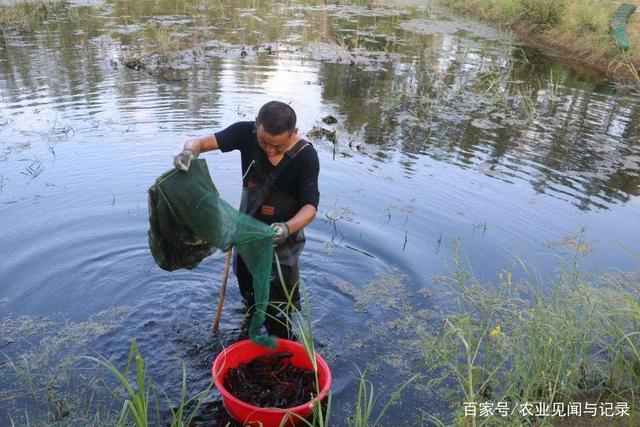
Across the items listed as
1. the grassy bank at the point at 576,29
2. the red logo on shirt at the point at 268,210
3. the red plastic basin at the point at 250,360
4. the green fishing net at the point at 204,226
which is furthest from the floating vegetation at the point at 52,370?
the grassy bank at the point at 576,29

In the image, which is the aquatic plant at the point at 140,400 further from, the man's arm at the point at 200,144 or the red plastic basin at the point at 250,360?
the man's arm at the point at 200,144

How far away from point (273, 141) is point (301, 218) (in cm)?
50

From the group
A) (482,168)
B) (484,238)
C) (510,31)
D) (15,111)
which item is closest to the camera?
(484,238)

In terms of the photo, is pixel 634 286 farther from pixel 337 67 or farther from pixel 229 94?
pixel 337 67

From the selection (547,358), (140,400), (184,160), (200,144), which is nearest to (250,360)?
(140,400)

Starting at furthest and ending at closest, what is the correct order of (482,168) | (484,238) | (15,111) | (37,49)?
1. (37,49)
2. (15,111)
3. (482,168)
4. (484,238)

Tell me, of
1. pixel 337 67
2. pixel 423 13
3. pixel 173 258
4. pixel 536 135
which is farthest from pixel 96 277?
pixel 423 13

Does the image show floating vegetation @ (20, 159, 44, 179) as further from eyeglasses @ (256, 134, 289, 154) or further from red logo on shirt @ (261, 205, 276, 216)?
eyeglasses @ (256, 134, 289, 154)

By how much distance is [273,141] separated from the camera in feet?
10.7

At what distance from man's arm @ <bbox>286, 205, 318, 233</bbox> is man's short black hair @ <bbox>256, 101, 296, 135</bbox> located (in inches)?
20.4

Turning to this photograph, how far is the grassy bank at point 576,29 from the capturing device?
44.1 ft

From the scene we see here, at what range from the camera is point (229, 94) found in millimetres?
9984

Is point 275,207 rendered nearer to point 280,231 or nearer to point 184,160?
point 280,231

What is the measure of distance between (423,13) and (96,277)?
18840 mm
